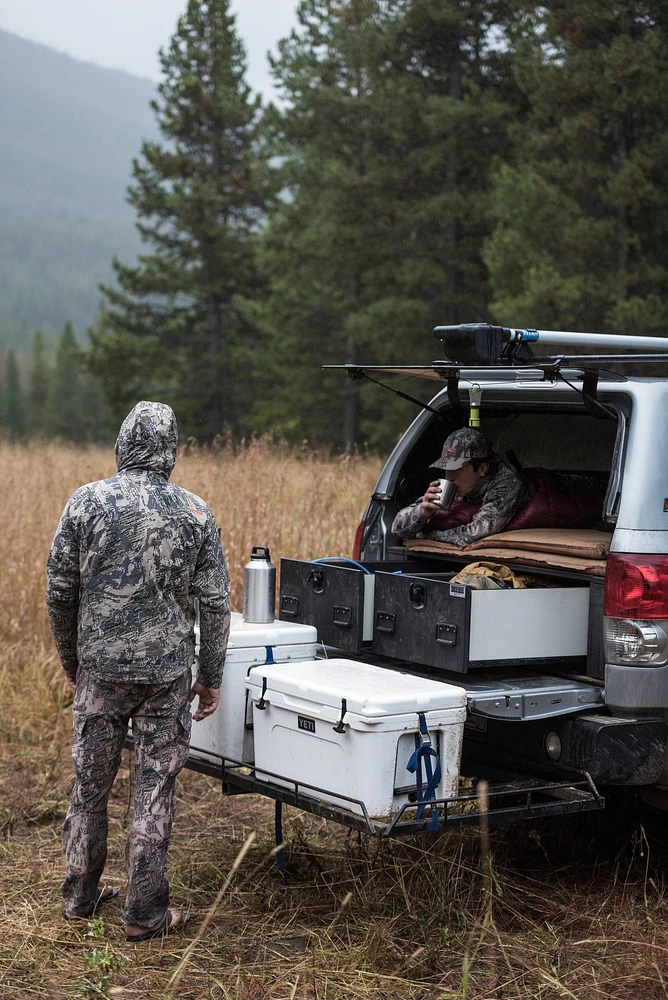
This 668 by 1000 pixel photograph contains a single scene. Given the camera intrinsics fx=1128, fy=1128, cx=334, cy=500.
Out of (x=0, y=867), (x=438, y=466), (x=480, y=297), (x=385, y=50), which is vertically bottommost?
(x=0, y=867)

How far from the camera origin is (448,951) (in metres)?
3.85

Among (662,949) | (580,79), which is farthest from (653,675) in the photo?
(580,79)

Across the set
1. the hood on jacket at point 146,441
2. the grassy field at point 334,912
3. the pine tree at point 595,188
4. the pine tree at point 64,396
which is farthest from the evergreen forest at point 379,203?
the pine tree at point 64,396

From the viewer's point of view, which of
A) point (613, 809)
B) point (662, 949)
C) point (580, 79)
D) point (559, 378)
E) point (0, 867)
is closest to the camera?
point (662, 949)

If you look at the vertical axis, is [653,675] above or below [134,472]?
below

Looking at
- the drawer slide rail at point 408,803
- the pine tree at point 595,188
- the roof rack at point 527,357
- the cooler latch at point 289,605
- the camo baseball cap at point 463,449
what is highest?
the pine tree at point 595,188

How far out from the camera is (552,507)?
484 centimetres

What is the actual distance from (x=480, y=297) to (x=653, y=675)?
17.9 m

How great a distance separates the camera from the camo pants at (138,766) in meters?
3.92

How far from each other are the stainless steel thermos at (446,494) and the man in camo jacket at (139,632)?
3.95 feet

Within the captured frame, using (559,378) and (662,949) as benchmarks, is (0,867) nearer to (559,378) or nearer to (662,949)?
(662,949)

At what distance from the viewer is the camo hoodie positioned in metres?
3.85

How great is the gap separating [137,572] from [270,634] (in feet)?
2.32

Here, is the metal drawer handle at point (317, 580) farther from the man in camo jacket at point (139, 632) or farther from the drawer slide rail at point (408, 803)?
the drawer slide rail at point (408, 803)
